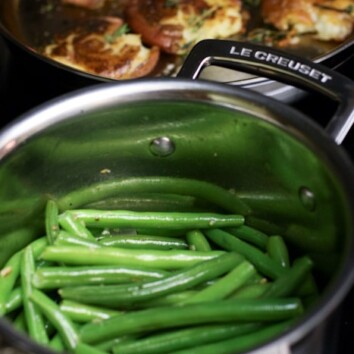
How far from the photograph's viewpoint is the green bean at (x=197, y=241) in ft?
5.01

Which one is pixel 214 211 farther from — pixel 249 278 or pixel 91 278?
pixel 91 278

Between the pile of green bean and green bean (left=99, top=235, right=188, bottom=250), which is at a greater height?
the pile of green bean

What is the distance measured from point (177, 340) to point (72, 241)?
312 mm

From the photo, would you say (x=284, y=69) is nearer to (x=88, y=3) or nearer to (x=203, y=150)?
(x=203, y=150)

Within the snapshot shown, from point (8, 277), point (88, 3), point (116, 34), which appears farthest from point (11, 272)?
point (88, 3)

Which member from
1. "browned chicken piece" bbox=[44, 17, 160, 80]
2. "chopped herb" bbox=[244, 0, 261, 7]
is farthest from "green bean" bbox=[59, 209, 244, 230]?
"chopped herb" bbox=[244, 0, 261, 7]

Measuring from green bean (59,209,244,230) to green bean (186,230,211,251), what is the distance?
0.05 feet

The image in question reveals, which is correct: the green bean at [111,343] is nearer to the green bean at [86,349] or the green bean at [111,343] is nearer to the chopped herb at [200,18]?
the green bean at [86,349]

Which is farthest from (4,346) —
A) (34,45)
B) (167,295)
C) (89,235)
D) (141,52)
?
(34,45)

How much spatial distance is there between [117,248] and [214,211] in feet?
0.91

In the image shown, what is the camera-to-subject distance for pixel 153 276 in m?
1.39

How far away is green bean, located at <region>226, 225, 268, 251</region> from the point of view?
156cm

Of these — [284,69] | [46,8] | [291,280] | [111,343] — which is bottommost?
[46,8]

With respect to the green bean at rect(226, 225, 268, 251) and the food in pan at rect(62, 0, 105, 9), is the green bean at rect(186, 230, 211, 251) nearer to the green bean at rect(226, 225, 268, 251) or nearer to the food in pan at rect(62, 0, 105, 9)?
the green bean at rect(226, 225, 268, 251)
